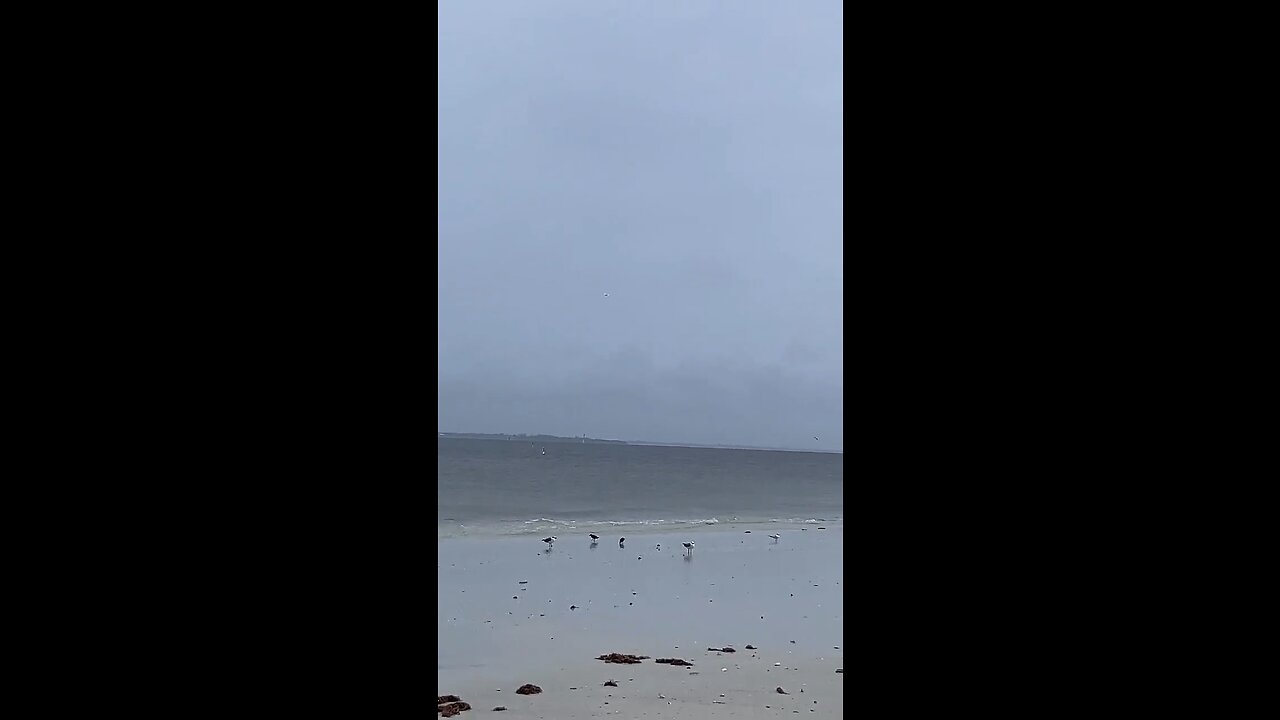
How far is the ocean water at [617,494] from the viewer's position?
12.1 m

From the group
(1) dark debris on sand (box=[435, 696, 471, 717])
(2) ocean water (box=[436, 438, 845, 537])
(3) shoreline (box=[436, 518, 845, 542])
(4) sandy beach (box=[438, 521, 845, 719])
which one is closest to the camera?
(1) dark debris on sand (box=[435, 696, 471, 717])

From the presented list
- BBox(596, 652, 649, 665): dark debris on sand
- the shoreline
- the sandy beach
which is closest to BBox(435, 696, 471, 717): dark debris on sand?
the sandy beach

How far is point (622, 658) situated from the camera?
4.57 meters

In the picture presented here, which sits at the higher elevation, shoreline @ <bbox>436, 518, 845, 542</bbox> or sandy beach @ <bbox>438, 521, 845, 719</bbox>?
sandy beach @ <bbox>438, 521, 845, 719</bbox>

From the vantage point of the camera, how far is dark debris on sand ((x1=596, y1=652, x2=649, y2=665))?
452cm

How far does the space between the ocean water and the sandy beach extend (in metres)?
1.36

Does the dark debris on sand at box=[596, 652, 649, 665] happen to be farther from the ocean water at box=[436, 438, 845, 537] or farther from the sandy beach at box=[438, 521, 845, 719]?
the ocean water at box=[436, 438, 845, 537]

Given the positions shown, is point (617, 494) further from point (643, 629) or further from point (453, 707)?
point (453, 707)

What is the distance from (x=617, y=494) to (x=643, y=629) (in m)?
11.5

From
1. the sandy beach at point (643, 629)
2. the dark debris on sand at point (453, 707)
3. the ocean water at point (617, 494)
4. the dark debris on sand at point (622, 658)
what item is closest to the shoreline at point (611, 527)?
the ocean water at point (617, 494)
